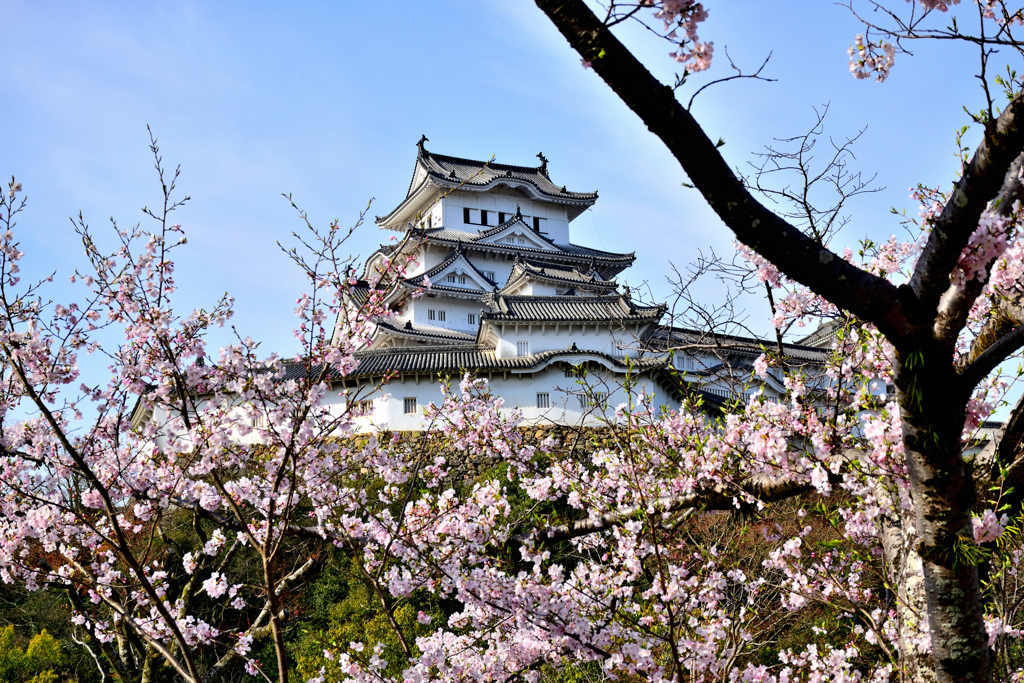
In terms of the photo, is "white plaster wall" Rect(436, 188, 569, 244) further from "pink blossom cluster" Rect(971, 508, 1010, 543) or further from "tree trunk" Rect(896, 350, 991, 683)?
"tree trunk" Rect(896, 350, 991, 683)

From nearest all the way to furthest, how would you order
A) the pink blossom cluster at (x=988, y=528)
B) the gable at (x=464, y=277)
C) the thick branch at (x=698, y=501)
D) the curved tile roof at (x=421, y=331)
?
the pink blossom cluster at (x=988, y=528)
the thick branch at (x=698, y=501)
the curved tile roof at (x=421, y=331)
the gable at (x=464, y=277)

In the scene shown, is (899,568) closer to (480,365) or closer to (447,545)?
(447,545)

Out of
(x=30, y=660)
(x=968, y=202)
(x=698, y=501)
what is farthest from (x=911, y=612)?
(x=30, y=660)

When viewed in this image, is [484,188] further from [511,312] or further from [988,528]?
[988,528]

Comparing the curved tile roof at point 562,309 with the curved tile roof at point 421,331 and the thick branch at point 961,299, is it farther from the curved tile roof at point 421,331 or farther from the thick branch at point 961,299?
the thick branch at point 961,299

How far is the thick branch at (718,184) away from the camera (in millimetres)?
2309

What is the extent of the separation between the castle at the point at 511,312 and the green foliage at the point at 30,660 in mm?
7856

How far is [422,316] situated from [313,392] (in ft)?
91.9

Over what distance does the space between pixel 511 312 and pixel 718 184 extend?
2424 cm

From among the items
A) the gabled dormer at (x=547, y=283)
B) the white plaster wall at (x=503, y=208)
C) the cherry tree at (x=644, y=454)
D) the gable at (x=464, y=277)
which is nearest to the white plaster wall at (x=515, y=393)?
the gabled dormer at (x=547, y=283)

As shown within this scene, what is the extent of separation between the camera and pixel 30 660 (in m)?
14.5

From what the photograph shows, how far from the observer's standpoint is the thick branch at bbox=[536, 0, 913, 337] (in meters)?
2.31

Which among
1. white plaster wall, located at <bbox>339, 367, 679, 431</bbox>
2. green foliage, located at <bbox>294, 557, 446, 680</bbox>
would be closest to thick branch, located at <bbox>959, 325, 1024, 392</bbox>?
green foliage, located at <bbox>294, 557, 446, 680</bbox>

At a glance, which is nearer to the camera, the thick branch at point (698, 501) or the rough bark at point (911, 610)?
the rough bark at point (911, 610)
